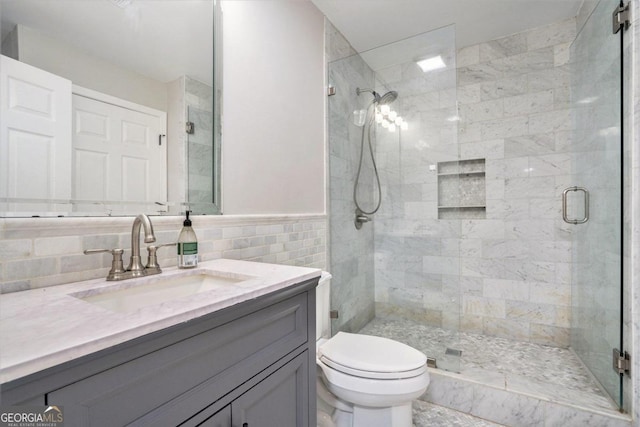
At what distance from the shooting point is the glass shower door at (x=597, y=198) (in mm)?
1542

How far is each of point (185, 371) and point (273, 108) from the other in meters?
1.41

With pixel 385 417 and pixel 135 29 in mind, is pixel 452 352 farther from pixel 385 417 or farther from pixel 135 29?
pixel 135 29

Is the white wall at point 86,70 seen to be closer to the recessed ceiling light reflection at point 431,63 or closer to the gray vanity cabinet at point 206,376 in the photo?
the gray vanity cabinet at point 206,376

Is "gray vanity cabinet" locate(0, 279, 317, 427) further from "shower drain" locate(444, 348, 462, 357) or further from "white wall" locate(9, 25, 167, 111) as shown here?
"shower drain" locate(444, 348, 462, 357)

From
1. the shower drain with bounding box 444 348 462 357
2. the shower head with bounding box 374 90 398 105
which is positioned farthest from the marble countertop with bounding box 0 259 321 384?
the shower head with bounding box 374 90 398 105

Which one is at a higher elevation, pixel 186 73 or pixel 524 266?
pixel 186 73

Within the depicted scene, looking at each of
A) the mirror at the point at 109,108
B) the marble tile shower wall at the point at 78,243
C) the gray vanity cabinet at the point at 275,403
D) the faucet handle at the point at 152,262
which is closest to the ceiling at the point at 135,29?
the mirror at the point at 109,108

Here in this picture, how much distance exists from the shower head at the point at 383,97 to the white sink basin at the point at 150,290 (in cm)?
179

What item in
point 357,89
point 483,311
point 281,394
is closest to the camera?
point 281,394

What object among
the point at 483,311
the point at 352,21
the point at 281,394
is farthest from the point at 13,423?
the point at 483,311

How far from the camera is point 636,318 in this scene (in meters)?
1.37

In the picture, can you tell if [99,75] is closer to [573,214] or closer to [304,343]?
[304,343]

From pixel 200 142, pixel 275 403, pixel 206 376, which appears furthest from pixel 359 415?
pixel 200 142

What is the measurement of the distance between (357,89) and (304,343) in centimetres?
195
